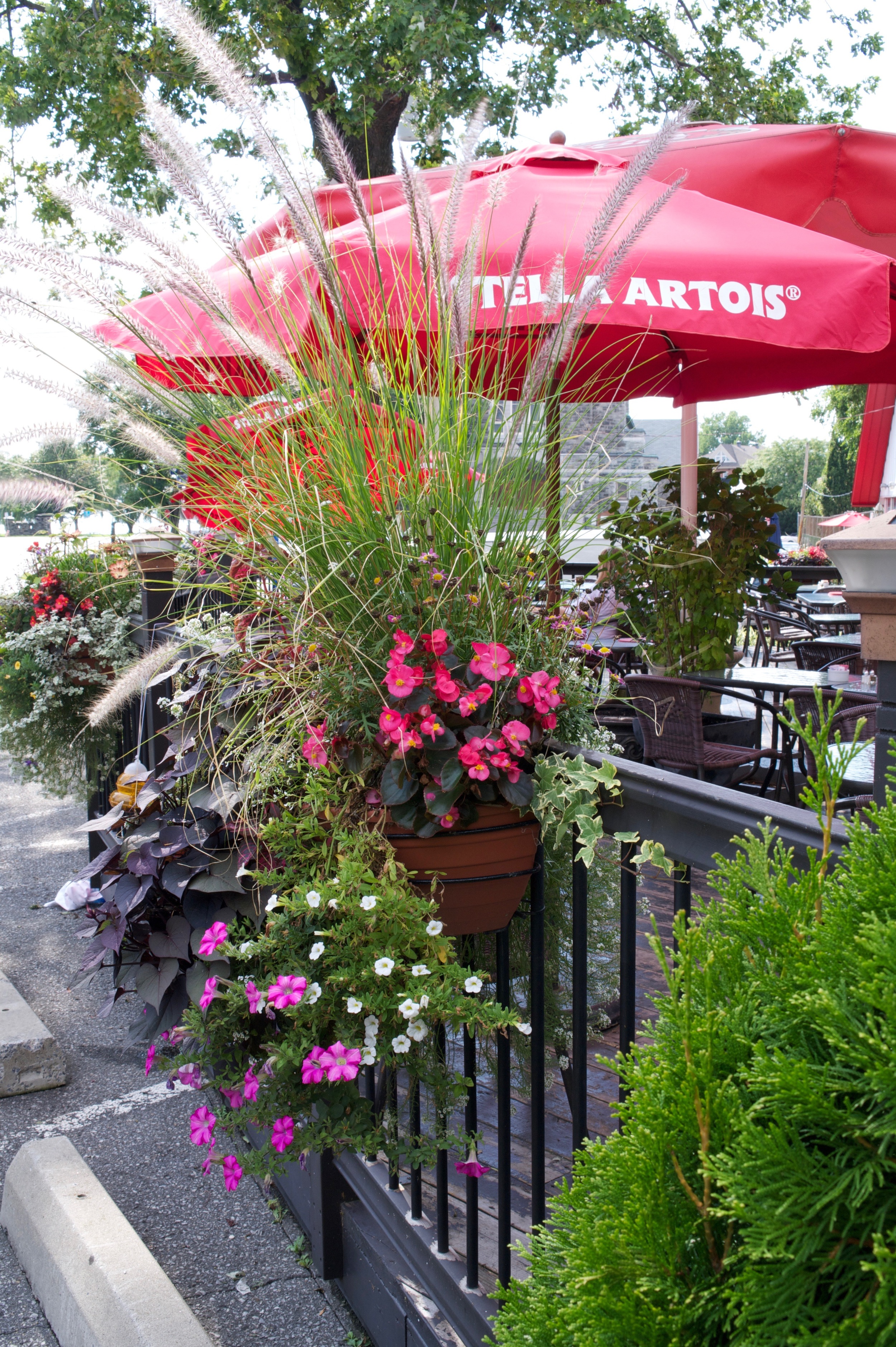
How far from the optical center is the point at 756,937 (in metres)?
0.77

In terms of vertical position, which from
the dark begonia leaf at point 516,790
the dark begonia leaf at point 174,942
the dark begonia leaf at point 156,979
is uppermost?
the dark begonia leaf at point 516,790

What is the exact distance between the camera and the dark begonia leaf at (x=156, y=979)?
184cm

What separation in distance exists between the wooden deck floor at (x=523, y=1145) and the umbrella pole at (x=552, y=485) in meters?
0.68

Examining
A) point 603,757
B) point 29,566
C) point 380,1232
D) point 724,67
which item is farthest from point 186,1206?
point 724,67

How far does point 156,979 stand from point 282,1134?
433 mm

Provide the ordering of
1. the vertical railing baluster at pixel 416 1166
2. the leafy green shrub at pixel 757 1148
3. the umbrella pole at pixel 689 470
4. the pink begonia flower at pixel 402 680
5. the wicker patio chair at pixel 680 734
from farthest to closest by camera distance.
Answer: the umbrella pole at pixel 689 470, the wicker patio chair at pixel 680 734, the vertical railing baluster at pixel 416 1166, the pink begonia flower at pixel 402 680, the leafy green shrub at pixel 757 1148

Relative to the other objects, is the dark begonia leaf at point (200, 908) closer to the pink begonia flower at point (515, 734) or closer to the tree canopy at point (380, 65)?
the pink begonia flower at point (515, 734)

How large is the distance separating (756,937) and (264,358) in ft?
3.79

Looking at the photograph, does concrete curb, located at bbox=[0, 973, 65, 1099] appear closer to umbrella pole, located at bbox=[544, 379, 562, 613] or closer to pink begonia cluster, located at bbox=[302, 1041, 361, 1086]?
pink begonia cluster, located at bbox=[302, 1041, 361, 1086]

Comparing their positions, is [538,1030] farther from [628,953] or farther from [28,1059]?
[28,1059]

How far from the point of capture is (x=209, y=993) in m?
1.54

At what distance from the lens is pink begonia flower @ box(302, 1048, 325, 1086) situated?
1.38 m

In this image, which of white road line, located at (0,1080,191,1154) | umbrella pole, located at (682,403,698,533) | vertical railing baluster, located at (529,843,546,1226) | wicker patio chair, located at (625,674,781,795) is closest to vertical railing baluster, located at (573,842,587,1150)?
vertical railing baluster, located at (529,843,546,1226)

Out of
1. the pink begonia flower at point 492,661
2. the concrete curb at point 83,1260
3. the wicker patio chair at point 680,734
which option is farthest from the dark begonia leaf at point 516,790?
the wicker patio chair at point 680,734
